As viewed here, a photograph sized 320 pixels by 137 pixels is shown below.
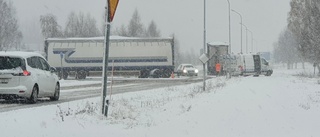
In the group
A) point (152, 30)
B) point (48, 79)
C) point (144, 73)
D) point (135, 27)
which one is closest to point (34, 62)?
point (48, 79)

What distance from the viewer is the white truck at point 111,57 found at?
45.3 m

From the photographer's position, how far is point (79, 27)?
328ft

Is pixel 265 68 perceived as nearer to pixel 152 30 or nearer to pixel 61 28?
pixel 61 28

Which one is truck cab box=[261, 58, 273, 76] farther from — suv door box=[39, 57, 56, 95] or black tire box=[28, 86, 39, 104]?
black tire box=[28, 86, 39, 104]

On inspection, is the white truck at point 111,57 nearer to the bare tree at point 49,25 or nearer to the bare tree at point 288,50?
the bare tree at point 49,25

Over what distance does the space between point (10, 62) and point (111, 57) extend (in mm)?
31231

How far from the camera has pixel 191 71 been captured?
55250 mm

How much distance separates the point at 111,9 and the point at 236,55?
137ft

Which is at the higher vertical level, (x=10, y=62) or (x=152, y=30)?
(x=152, y=30)

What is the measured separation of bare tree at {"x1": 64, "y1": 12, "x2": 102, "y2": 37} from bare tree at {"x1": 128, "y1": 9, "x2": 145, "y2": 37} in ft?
31.1

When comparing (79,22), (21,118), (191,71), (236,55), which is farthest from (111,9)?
(79,22)

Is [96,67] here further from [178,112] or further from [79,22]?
[79,22]

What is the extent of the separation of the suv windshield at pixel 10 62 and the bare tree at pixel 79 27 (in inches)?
3201

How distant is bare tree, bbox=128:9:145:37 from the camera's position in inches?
3856
